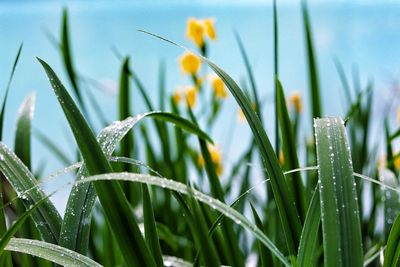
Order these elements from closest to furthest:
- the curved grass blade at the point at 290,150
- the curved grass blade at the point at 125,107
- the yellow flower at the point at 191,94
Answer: the curved grass blade at the point at 290,150
the curved grass blade at the point at 125,107
the yellow flower at the point at 191,94

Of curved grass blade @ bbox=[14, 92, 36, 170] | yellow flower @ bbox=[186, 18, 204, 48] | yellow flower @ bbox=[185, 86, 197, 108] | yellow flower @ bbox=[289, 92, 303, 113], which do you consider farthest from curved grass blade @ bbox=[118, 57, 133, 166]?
yellow flower @ bbox=[289, 92, 303, 113]

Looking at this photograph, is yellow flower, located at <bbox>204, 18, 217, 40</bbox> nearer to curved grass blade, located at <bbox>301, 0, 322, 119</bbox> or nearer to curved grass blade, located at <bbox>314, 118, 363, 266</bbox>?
curved grass blade, located at <bbox>301, 0, 322, 119</bbox>

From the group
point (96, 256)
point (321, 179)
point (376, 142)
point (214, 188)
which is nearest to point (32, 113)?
point (214, 188)

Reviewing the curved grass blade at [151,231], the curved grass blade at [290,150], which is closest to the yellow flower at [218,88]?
the curved grass blade at [290,150]

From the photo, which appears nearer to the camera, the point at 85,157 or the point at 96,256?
the point at 85,157

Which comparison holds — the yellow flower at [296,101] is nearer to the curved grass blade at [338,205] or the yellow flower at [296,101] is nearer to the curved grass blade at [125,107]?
the curved grass blade at [125,107]

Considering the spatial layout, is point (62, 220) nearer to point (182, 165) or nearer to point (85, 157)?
point (85, 157)
